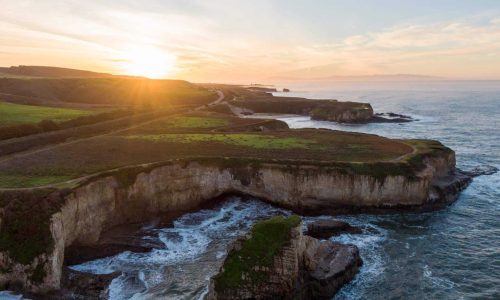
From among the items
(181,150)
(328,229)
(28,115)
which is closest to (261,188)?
(328,229)

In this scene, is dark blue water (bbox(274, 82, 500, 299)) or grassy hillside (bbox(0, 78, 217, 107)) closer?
dark blue water (bbox(274, 82, 500, 299))

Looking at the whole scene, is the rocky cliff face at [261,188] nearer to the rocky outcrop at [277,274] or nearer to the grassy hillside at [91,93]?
the rocky outcrop at [277,274]

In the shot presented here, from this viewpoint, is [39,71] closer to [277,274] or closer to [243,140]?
[243,140]

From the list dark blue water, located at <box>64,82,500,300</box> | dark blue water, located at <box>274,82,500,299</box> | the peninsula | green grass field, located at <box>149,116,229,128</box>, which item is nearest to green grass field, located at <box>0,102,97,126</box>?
the peninsula

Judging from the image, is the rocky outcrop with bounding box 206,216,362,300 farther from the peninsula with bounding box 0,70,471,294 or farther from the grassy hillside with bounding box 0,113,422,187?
the grassy hillside with bounding box 0,113,422,187

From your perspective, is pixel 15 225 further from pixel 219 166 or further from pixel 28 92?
pixel 28 92

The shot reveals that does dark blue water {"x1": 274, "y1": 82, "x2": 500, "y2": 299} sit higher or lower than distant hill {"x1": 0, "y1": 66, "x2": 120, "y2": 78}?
lower
